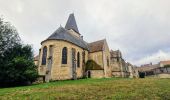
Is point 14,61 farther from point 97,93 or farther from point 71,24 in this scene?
point 71,24

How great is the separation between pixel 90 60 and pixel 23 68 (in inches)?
732

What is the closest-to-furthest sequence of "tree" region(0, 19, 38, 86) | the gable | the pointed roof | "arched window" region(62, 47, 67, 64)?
1. "tree" region(0, 19, 38, 86)
2. "arched window" region(62, 47, 67, 64)
3. the gable
4. the pointed roof

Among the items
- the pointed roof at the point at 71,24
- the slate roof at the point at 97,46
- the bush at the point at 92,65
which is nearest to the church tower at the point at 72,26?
the pointed roof at the point at 71,24

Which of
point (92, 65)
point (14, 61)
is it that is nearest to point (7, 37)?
point (14, 61)

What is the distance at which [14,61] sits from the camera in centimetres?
2856

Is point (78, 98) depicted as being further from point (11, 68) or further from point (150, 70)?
point (150, 70)

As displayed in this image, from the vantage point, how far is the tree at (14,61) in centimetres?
2794

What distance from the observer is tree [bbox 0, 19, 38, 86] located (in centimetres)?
2794

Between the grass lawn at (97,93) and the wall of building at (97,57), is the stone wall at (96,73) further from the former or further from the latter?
the grass lawn at (97,93)

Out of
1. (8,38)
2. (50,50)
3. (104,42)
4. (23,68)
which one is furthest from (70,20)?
(23,68)

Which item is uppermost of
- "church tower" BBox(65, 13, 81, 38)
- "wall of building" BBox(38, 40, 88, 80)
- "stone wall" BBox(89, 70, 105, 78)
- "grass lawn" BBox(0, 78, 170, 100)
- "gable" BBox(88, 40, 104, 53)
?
"church tower" BBox(65, 13, 81, 38)

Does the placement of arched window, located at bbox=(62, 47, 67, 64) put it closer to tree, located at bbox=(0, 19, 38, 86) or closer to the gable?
tree, located at bbox=(0, 19, 38, 86)

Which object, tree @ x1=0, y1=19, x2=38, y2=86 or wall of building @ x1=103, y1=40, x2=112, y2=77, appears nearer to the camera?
tree @ x1=0, y1=19, x2=38, y2=86

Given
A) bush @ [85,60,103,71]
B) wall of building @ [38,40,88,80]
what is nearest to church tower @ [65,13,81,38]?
bush @ [85,60,103,71]
